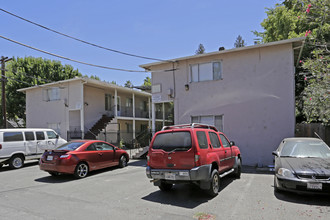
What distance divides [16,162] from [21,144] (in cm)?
88

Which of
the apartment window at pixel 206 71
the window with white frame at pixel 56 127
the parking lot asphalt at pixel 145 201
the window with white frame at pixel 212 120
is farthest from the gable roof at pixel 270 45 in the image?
the window with white frame at pixel 56 127

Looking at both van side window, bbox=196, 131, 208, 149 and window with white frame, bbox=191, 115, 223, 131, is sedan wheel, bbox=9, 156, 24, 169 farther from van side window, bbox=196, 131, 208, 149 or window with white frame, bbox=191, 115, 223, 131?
van side window, bbox=196, 131, 208, 149

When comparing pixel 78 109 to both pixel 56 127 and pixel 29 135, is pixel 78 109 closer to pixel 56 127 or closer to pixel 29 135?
pixel 56 127

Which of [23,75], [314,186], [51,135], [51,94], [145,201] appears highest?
[23,75]

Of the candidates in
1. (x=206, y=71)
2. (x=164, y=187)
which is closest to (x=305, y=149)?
(x=164, y=187)

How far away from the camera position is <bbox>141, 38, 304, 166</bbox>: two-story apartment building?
1022 cm

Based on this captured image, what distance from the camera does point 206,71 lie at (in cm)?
1200

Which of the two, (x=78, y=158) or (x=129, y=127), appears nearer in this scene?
(x=78, y=158)

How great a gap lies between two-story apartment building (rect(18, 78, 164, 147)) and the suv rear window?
37.5 ft

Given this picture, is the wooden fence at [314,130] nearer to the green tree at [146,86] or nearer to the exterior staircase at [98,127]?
the exterior staircase at [98,127]

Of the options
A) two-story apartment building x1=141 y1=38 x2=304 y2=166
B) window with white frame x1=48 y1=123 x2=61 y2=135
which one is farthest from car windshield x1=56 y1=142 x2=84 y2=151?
window with white frame x1=48 y1=123 x2=61 y2=135

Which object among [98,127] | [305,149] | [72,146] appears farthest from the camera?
[98,127]

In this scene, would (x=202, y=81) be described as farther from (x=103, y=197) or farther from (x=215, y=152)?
(x=103, y=197)

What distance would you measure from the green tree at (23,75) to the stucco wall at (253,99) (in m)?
20.0
